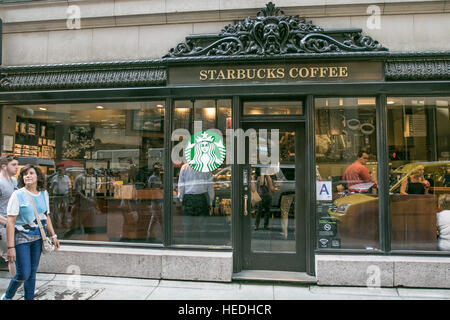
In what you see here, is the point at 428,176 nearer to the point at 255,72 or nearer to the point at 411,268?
the point at 411,268

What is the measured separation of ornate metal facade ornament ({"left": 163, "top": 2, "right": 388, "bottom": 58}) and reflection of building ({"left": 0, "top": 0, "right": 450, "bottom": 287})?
0.02 metres

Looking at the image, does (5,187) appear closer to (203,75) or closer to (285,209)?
(203,75)

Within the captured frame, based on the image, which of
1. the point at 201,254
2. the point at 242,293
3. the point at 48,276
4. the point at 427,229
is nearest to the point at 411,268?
the point at 427,229

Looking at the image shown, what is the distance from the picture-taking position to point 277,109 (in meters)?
6.00

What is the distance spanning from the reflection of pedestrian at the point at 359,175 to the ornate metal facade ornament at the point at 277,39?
193 cm

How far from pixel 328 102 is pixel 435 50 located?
2045 mm

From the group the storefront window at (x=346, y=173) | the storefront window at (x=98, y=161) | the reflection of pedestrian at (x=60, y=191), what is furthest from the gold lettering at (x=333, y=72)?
the reflection of pedestrian at (x=60, y=191)

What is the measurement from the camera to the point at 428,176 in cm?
588

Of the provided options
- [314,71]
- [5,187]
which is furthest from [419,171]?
[5,187]

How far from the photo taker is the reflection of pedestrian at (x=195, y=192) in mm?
6070

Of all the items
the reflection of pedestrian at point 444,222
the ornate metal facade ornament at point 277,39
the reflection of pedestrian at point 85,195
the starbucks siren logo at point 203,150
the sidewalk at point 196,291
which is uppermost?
the ornate metal facade ornament at point 277,39

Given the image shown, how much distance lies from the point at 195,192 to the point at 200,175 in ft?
1.11

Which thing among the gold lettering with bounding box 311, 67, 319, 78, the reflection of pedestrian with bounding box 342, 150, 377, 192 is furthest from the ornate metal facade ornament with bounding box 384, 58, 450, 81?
the reflection of pedestrian with bounding box 342, 150, 377, 192

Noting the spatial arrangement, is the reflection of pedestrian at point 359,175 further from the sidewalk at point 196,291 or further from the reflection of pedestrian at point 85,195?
the reflection of pedestrian at point 85,195
